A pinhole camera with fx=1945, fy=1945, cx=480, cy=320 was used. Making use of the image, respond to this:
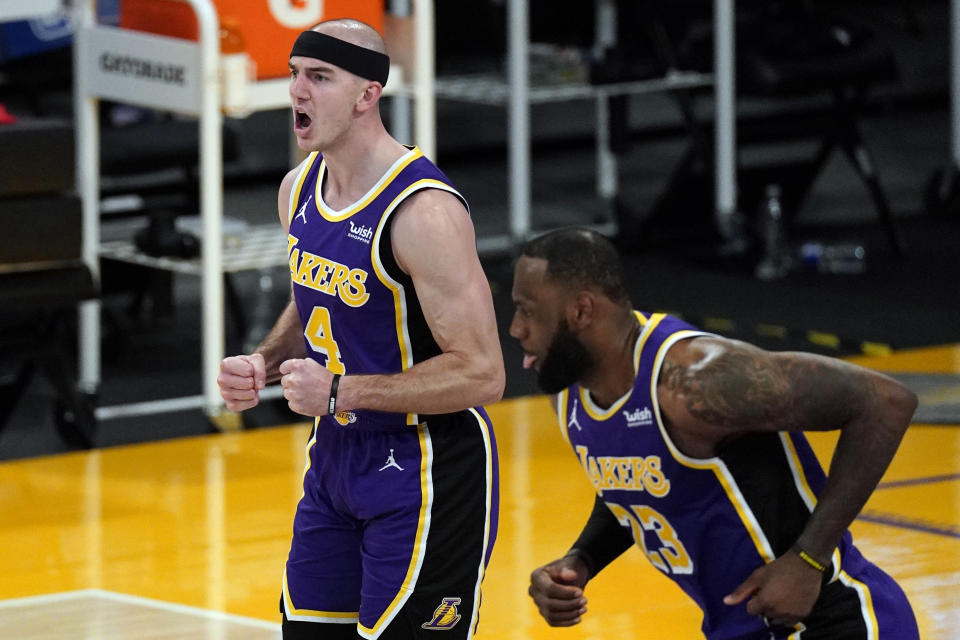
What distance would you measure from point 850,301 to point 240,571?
4.43 meters

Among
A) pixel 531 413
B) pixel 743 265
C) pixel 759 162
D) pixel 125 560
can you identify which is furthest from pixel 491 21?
pixel 125 560

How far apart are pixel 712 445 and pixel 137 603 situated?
2324 millimetres

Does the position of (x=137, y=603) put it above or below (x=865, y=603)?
below

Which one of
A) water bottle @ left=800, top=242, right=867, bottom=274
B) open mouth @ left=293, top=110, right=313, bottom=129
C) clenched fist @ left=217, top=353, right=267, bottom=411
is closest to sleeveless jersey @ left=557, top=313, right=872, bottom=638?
clenched fist @ left=217, top=353, right=267, bottom=411

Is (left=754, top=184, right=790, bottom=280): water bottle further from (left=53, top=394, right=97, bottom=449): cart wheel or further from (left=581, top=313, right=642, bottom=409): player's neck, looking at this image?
(left=581, top=313, right=642, bottom=409): player's neck

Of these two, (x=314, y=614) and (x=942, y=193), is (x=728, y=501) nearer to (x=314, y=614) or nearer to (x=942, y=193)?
(x=314, y=614)

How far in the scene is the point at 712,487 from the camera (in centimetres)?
353

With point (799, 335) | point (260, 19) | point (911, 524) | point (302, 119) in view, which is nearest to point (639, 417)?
point (302, 119)

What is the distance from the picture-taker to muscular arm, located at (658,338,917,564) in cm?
339

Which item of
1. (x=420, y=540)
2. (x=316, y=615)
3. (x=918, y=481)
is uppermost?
(x=420, y=540)

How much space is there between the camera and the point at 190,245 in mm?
7168

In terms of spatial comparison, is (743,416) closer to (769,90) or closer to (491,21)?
(769,90)

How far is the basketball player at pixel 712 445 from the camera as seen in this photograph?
342 centimetres

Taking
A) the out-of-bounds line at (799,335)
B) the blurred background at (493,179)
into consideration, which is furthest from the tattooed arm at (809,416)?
the out-of-bounds line at (799,335)
